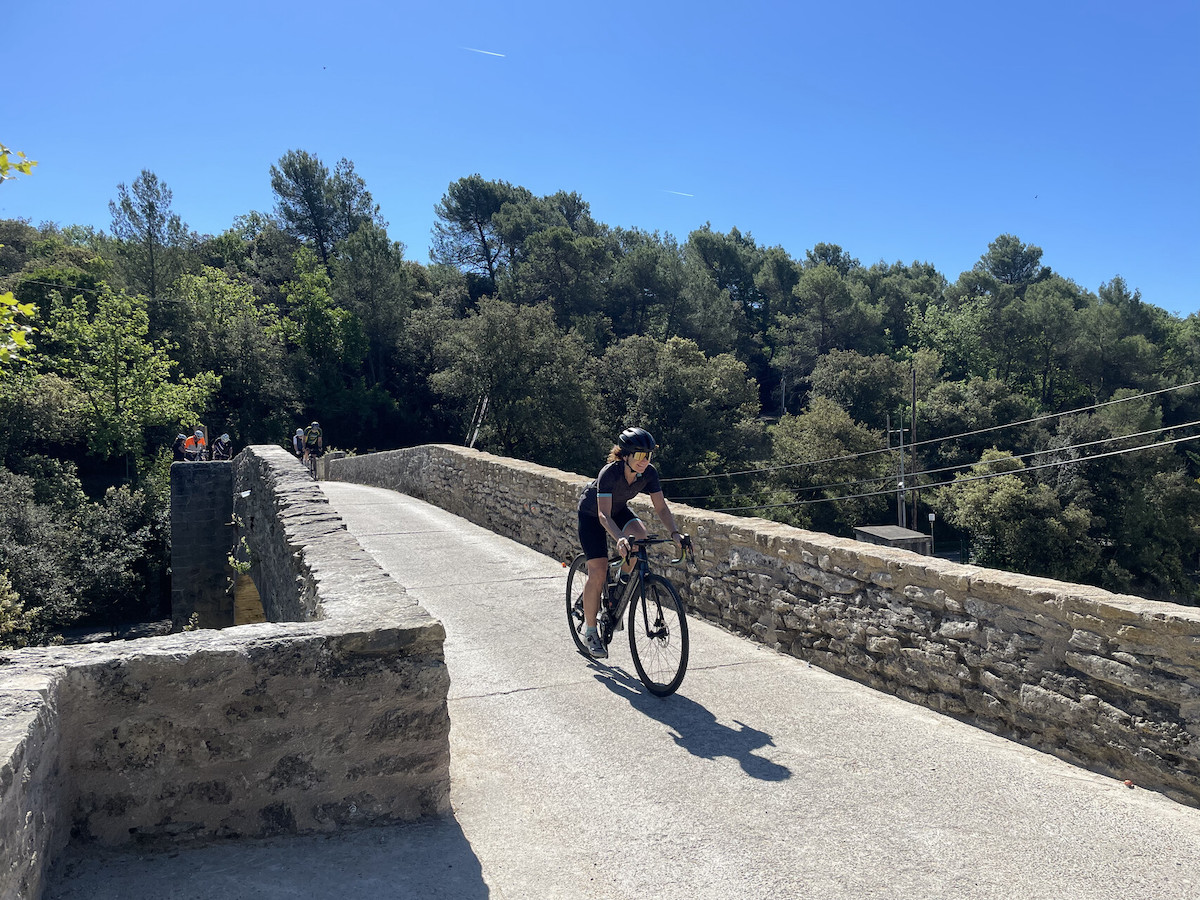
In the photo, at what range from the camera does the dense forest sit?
33906 mm

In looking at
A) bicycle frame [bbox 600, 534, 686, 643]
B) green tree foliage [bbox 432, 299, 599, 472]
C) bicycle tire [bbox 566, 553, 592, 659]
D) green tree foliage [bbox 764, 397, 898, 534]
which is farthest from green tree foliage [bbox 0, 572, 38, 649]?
green tree foliage [bbox 764, 397, 898, 534]

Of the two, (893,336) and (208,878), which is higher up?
(893,336)

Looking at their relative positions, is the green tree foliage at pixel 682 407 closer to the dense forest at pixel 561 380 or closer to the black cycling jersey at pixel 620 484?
the dense forest at pixel 561 380

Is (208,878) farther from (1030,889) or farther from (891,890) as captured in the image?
(1030,889)

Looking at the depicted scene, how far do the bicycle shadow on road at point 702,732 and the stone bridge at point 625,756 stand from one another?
21 mm

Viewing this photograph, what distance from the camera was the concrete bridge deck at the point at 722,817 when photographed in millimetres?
2670

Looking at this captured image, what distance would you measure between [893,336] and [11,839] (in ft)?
245

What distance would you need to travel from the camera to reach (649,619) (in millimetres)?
4859

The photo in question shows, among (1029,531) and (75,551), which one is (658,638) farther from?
(1029,531)

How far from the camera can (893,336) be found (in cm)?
7006

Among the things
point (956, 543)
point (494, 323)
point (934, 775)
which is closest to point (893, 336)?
point (956, 543)

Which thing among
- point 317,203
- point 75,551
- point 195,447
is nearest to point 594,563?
point 195,447

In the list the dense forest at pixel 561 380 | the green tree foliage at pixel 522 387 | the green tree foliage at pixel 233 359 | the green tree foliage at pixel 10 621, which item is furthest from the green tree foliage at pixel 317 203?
the green tree foliage at pixel 10 621

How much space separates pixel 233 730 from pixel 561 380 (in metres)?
35.5
